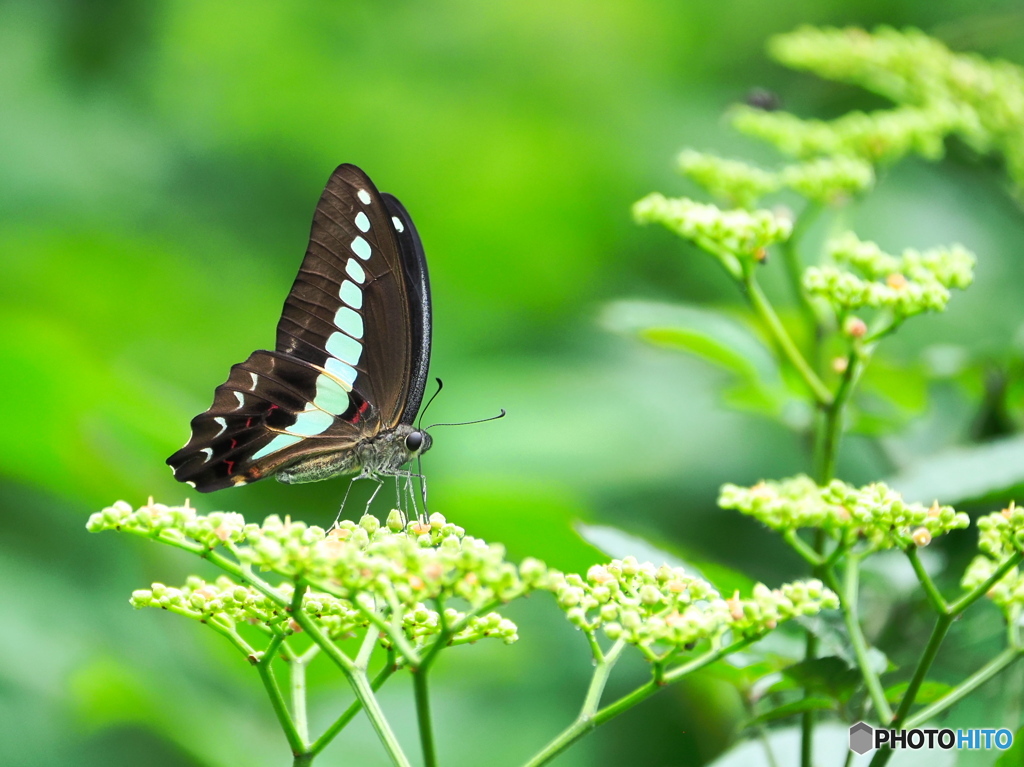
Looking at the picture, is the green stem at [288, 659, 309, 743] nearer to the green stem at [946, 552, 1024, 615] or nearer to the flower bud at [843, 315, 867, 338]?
the green stem at [946, 552, 1024, 615]

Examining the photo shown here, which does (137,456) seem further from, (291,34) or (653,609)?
(291,34)

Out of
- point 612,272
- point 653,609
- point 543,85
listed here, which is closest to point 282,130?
point 543,85

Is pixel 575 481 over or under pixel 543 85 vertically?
under

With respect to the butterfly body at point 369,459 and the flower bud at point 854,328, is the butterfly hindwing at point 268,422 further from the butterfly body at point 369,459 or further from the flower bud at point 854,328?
the flower bud at point 854,328

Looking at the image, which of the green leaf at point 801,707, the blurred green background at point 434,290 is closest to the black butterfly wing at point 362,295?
the blurred green background at point 434,290

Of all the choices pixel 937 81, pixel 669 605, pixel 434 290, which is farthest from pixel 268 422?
pixel 434 290

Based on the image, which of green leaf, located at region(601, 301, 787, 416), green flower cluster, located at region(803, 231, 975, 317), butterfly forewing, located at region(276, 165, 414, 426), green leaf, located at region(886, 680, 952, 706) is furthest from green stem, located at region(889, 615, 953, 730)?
butterfly forewing, located at region(276, 165, 414, 426)
